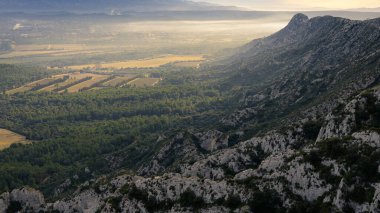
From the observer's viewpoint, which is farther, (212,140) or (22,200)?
(212,140)

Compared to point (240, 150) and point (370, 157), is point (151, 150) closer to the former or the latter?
point (240, 150)

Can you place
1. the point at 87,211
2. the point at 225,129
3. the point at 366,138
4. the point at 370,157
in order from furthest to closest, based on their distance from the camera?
the point at 225,129 → the point at 87,211 → the point at 366,138 → the point at 370,157

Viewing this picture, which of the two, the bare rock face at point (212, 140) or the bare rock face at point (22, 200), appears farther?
the bare rock face at point (212, 140)

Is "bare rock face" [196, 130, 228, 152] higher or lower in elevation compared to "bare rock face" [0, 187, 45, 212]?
higher

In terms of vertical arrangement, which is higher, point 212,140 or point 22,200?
point 212,140

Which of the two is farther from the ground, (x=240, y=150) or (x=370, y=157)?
(x=370, y=157)

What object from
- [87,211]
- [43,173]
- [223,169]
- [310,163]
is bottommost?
[43,173]

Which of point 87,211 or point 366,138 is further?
point 87,211

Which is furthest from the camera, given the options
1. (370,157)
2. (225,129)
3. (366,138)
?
(225,129)

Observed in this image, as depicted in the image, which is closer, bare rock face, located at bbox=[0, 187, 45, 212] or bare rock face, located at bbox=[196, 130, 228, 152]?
bare rock face, located at bbox=[0, 187, 45, 212]

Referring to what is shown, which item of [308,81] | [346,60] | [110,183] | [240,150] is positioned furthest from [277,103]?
[110,183]

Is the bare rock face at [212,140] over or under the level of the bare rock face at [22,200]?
over
